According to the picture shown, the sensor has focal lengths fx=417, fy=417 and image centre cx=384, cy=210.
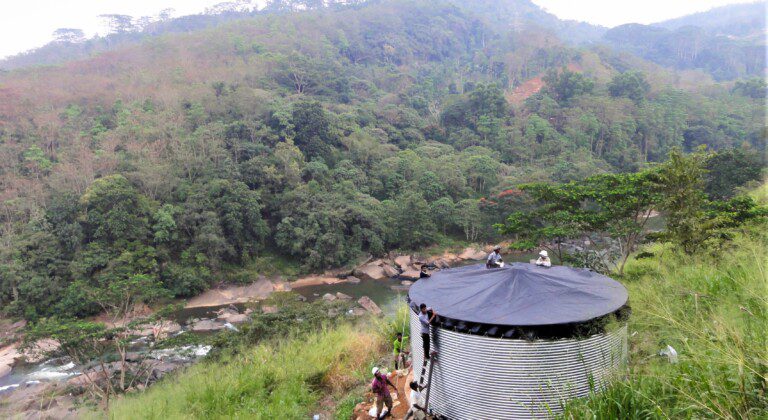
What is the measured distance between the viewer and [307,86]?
4794cm

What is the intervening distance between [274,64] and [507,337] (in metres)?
50.2

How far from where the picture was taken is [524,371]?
428 cm

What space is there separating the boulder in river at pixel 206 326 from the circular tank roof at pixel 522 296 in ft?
52.4

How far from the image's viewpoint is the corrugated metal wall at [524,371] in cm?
426

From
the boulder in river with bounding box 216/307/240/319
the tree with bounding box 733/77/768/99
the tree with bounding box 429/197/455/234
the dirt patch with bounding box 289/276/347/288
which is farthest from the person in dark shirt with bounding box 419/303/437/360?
the tree with bounding box 733/77/768/99

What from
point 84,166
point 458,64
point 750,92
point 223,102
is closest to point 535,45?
point 458,64

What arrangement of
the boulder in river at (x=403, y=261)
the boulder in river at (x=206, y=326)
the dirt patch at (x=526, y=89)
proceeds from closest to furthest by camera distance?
the boulder in river at (x=206, y=326) → the boulder in river at (x=403, y=261) → the dirt patch at (x=526, y=89)

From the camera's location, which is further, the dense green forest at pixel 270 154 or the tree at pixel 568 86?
the tree at pixel 568 86

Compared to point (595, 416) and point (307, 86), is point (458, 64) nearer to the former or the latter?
point (307, 86)

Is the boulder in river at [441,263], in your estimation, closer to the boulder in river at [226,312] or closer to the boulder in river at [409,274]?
the boulder in river at [409,274]

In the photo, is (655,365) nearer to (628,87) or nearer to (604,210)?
(604,210)

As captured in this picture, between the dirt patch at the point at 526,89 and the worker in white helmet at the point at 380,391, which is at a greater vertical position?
the dirt patch at the point at 526,89

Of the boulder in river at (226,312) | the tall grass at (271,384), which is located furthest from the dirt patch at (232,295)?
the tall grass at (271,384)

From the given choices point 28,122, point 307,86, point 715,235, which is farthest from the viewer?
point 307,86
